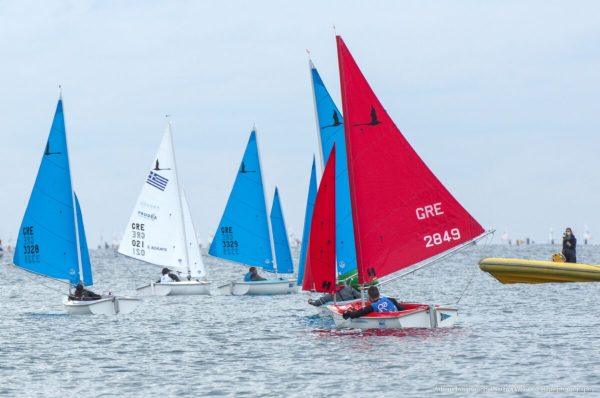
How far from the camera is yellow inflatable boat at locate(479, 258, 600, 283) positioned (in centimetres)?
4806

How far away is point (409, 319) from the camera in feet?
111

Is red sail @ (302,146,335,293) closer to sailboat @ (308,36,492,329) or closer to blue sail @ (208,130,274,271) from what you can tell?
sailboat @ (308,36,492,329)

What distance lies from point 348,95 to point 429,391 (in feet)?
33.2

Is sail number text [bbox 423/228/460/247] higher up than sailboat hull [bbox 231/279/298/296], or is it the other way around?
sail number text [bbox 423/228/460/247]

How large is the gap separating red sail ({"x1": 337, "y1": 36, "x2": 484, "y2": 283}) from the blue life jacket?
2.42 ft

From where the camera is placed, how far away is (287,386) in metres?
27.3

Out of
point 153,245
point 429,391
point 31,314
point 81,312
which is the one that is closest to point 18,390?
point 429,391

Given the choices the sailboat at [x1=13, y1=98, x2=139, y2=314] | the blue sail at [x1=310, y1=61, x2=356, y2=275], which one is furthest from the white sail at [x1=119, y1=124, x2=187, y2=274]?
the blue sail at [x1=310, y1=61, x2=356, y2=275]

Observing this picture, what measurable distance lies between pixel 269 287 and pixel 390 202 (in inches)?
962

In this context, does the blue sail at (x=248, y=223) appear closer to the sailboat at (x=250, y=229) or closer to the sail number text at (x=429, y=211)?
the sailboat at (x=250, y=229)

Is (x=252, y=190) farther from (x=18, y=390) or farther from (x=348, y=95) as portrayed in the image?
(x=18, y=390)

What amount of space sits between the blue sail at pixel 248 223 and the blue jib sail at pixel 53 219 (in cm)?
1518

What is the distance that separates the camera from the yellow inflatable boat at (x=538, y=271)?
48062 mm

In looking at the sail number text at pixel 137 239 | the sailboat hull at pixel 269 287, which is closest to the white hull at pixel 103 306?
the sailboat hull at pixel 269 287
